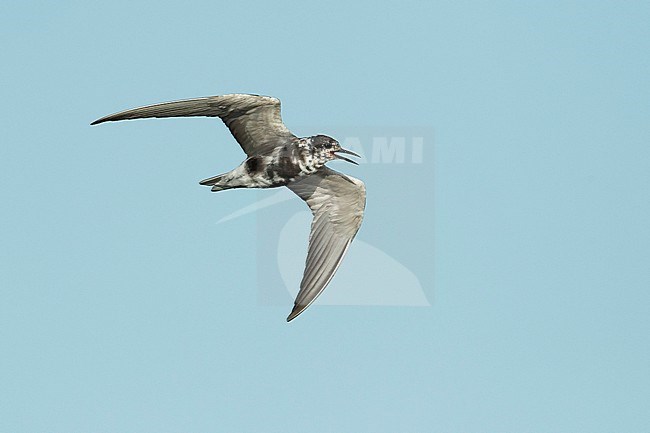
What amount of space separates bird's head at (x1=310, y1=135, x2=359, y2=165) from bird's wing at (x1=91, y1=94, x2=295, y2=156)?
2.09ft

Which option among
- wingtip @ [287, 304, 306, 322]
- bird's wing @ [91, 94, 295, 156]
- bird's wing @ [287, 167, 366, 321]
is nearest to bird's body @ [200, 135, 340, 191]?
bird's wing @ [91, 94, 295, 156]

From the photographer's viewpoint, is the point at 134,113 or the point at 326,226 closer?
the point at 134,113

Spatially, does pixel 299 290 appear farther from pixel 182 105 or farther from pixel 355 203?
pixel 182 105

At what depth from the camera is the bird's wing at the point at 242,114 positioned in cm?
2198

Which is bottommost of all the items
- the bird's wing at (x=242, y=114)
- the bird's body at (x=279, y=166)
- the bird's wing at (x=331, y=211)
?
the bird's wing at (x=331, y=211)

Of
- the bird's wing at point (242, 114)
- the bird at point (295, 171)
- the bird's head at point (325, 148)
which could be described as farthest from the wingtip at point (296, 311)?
the bird's wing at point (242, 114)

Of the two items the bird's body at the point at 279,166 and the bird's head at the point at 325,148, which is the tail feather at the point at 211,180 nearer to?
the bird's body at the point at 279,166

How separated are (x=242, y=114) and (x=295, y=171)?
1.62m

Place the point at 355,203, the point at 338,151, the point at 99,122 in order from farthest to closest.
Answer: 1. the point at 355,203
2. the point at 338,151
3. the point at 99,122

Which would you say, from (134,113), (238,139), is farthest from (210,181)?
(134,113)

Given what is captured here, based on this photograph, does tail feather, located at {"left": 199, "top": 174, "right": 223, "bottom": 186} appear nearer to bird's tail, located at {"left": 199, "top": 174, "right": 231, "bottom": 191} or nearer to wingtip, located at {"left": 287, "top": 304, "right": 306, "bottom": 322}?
bird's tail, located at {"left": 199, "top": 174, "right": 231, "bottom": 191}

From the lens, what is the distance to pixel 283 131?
2355cm

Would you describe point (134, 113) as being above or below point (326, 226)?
above

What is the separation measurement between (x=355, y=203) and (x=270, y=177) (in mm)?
2923
